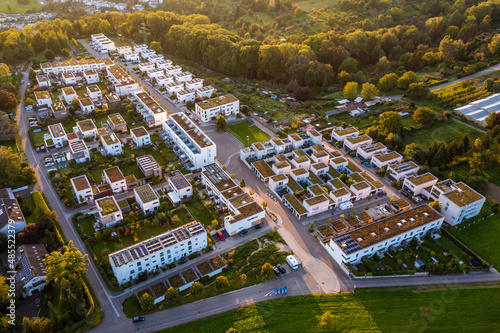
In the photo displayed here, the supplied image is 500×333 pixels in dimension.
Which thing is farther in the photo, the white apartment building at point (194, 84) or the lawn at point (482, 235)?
the white apartment building at point (194, 84)

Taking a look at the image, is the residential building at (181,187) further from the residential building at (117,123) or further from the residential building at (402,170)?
the residential building at (402,170)

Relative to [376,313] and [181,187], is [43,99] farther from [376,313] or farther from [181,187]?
[376,313]

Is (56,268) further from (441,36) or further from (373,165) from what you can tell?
(441,36)

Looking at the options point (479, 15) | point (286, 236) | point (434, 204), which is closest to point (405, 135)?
point (434, 204)

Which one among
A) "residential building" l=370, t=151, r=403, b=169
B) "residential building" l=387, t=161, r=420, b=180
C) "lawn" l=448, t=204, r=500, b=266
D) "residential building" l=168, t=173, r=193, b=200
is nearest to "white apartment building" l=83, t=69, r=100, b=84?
"residential building" l=168, t=173, r=193, b=200

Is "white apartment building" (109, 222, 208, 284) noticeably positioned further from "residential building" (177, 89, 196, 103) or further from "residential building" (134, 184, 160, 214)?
"residential building" (177, 89, 196, 103)

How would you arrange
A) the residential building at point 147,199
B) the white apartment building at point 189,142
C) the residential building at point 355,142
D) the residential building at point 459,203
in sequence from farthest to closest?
the residential building at point 355,142 < the white apartment building at point 189,142 < the residential building at point 147,199 < the residential building at point 459,203

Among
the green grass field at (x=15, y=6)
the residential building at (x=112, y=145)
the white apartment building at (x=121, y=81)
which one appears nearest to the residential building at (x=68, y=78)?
the white apartment building at (x=121, y=81)
